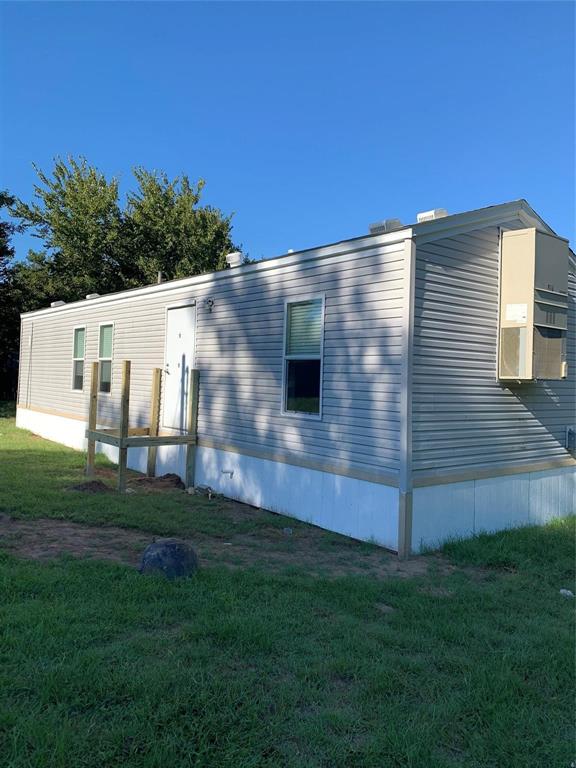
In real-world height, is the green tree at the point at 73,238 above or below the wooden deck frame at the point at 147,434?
above

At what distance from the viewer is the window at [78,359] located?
38.8ft

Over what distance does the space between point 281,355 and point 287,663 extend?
4.28 m

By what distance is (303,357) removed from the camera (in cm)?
670

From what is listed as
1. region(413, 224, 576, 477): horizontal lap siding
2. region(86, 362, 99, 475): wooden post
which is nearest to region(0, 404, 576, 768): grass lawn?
region(413, 224, 576, 477): horizontal lap siding

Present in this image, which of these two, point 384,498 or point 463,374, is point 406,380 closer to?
point 463,374

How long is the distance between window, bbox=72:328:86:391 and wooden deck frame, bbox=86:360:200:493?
10.0 feet

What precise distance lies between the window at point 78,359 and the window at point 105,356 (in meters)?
0.85

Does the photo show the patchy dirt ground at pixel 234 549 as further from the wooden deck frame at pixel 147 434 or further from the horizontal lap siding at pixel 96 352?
the horizontal lap siding at pixel 96 352

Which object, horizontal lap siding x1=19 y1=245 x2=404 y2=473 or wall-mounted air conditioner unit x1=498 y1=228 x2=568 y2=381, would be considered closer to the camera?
horizontal lap siding x1=19 y1=245 x2=404 y2=473

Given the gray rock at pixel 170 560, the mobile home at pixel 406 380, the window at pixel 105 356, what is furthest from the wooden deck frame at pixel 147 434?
the gray rock at pixel 170 560

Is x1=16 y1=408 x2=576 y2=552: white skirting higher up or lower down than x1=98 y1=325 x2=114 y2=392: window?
lower down

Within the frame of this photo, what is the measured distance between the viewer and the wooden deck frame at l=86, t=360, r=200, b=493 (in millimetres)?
7777

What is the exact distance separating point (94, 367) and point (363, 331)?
4.71m

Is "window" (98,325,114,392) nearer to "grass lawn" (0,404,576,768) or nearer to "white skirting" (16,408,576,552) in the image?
"white skirting" (16,408,576,552)
